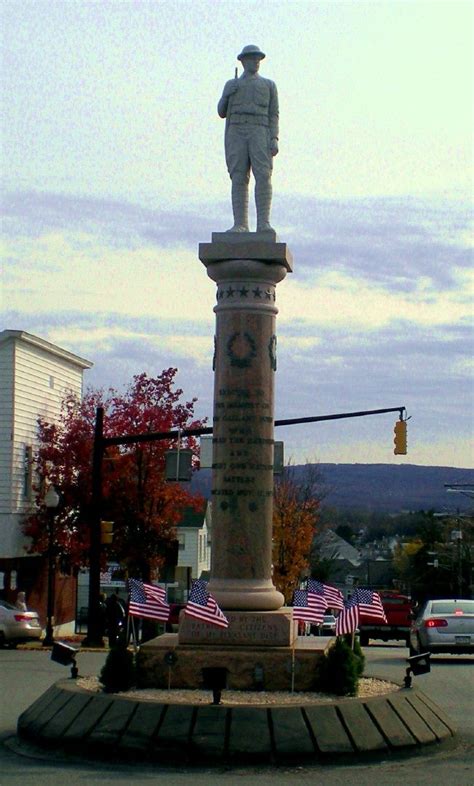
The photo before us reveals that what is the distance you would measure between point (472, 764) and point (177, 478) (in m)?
16.4

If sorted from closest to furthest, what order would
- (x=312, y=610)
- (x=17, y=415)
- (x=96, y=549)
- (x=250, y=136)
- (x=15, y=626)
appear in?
(x=312, y=610) → (x=250, y=136) → (x=96, y=549) → (x=15, y=626) → (x=17, y=415)

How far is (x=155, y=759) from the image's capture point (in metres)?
13.0

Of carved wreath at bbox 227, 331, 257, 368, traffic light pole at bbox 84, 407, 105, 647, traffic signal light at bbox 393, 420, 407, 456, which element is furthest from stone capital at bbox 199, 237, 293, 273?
traffic light pole at bbox 84, 407, 105, 647

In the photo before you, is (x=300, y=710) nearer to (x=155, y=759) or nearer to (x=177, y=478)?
(x=155, y=759)

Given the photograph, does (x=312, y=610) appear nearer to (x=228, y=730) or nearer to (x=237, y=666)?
(x=237, y=666)

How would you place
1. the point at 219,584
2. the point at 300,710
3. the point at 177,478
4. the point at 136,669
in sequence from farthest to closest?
1. the point at 177,478
2. the point at 219,584
3. the point at 136,669
4. the point at 300,710

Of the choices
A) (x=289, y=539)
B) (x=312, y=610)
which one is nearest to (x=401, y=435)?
(x=312, y=610)

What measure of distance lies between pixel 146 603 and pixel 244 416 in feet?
9.13

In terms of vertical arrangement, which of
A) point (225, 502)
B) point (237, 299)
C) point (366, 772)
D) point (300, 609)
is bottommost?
point (366, 772)

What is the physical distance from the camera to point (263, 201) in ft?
59.4

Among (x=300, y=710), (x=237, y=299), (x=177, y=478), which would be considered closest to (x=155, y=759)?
(x=300, y=710)

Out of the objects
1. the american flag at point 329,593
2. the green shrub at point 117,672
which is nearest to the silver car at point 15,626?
the american flag at point 329,593

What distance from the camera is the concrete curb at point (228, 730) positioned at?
1304 cm

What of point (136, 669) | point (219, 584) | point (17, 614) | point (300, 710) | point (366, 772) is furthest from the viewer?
point (17, 614)
